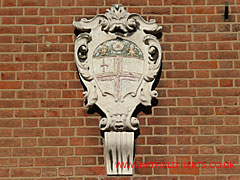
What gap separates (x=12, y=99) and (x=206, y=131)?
1901 millimetres

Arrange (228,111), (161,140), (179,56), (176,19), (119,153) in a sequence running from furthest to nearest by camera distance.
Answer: (176,19), (179,56), (228,111), (161,140), (119,153)

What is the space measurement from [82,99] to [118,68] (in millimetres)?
463

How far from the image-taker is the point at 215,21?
5957mm

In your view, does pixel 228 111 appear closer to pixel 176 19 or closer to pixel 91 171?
pixel 176 19

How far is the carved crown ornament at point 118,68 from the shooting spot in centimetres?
547

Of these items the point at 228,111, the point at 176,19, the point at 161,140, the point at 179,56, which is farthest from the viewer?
the point at 176,19

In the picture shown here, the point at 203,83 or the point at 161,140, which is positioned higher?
the point at 203,83

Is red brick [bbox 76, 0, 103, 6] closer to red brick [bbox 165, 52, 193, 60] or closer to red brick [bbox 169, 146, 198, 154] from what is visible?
red brick [bbox 165, 52, 193, 60]

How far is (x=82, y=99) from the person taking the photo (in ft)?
18.7

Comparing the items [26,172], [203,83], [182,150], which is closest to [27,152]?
[26,172]

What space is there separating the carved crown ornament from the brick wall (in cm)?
12

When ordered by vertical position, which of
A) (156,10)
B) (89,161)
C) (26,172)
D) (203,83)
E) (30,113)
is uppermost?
(156,10)

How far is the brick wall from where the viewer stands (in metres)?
5.52

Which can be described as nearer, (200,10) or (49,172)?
(49,172)
